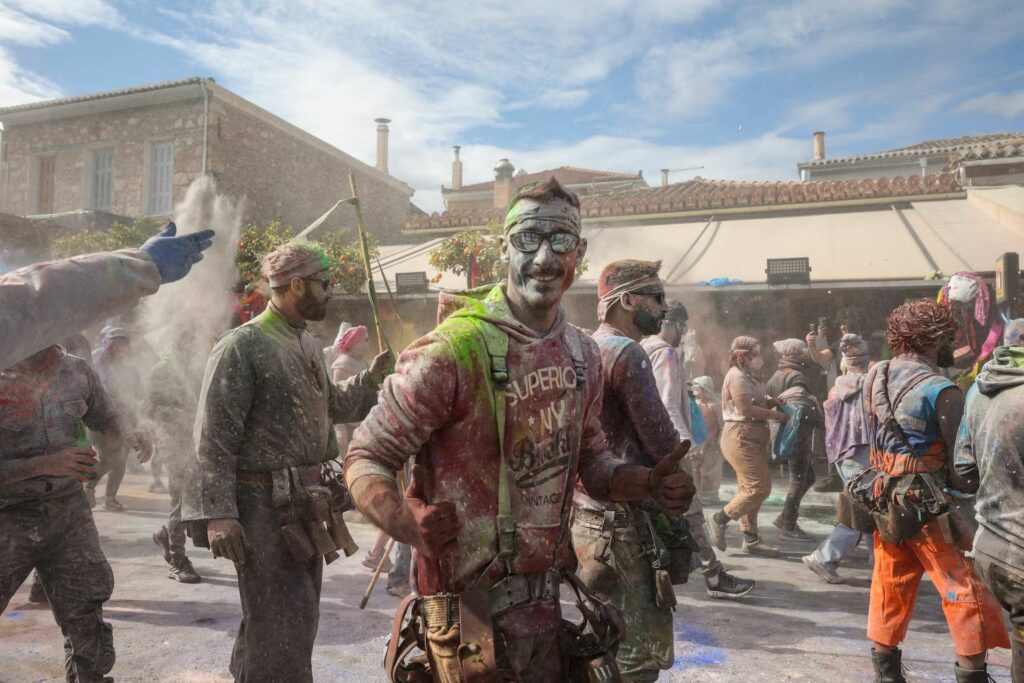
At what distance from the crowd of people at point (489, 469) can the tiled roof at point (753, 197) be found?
985 cm

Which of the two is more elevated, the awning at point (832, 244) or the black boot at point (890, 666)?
the awning at point (832, 244)

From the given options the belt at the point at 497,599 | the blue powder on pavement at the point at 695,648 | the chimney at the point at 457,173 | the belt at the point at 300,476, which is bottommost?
the blue powder on pavement at the point at 695,648

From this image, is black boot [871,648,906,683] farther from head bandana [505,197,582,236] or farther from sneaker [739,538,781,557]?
sneaker [739,538,781,557]

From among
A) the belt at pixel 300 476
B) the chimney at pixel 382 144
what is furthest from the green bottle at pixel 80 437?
the chimney at pixel 382 144

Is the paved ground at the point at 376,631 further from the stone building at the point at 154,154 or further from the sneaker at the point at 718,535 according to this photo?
the stone building at the point at 154,154

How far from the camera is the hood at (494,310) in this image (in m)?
2.05

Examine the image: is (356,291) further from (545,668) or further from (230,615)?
(545,668)

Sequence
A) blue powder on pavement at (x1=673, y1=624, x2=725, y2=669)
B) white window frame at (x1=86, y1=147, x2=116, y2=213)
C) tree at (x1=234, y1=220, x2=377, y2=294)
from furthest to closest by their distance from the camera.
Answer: white window frame at (x1=86, y1=147, x2=116, y2=213) < tree at (x1=234, y1=220, x2=377, y2=294) < blue powder on pavement at (x1=673, y1=624, x2=725, y2=669)

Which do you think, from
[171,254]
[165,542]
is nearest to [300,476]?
[171,254]

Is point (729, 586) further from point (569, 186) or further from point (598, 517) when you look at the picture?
point (569, 186)

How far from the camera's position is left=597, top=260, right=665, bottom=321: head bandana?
3.61m

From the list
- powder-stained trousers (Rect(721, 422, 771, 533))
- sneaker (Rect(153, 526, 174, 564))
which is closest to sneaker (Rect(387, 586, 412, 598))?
sneaker (Rect(153, 526, 174, 564))

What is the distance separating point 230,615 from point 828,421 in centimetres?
504

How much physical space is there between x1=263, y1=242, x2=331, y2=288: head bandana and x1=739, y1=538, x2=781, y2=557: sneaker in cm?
535
